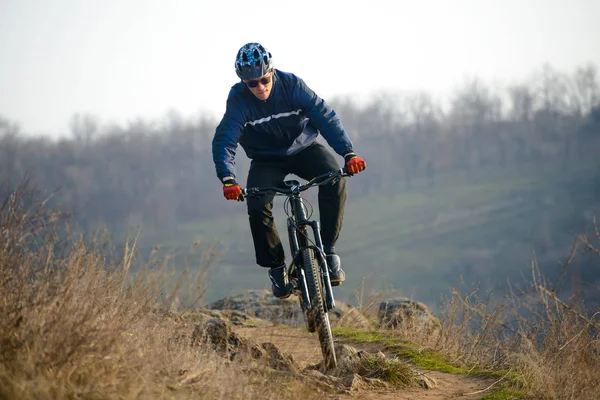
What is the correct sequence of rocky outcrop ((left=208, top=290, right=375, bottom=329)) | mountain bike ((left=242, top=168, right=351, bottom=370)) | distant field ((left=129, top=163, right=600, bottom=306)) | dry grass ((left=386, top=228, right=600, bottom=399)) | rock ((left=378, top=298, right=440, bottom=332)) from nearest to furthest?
1. dry grass ((left=386, top=228, right=600, bottom=399))
2. mountain bike ((left=242, top=168, right=351, bottom=370))
3. rock ((left=378, top=298, right=440, bottom=332))
4. rocky outcrop ((left=208, top=290, right=375, bottom=329))
5. distant field ((left=129, top=163, right=600, bottom=306))

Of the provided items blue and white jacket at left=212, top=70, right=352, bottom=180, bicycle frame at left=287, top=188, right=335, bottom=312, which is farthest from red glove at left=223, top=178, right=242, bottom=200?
bicycle frame at left=287, top=188, right=335, bottom=312

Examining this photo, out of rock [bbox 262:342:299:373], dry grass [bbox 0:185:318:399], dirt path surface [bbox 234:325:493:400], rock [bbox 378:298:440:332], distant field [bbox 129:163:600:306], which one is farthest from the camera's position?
distant field [bbox 129:163:600:306]

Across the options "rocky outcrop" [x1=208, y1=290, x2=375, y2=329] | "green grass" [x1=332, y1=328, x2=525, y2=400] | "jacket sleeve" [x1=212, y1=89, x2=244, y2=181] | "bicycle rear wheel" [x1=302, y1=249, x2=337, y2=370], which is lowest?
"rocky outcrop" [x1=208, y1=290, x2=375, y2=329]

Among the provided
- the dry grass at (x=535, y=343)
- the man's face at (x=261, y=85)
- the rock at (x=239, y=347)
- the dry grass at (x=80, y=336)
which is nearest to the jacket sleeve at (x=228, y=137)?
the man's face at (x=261, y=85)

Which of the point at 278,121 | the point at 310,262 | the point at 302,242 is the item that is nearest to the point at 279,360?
the point at 310,262

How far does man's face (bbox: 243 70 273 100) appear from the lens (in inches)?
239

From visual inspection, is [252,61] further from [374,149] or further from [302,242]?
[374,149]

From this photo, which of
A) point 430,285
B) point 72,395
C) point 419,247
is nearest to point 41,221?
point 72,395

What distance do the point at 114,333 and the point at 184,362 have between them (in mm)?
740

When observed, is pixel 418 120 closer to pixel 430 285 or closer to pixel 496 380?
pixel 430 285

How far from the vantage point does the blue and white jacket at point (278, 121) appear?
6246 millimetres

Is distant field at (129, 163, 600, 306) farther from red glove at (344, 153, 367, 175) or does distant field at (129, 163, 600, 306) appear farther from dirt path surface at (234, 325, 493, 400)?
red glove at (344, 153, 367, 175)

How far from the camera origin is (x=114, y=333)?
4043mm

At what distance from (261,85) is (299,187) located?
91 cm
